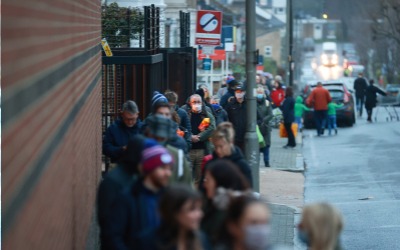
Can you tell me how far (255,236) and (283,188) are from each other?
14301mm

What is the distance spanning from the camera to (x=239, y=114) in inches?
672

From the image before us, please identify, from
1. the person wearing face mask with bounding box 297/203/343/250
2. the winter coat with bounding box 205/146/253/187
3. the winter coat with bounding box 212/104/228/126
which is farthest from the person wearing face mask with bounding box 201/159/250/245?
the winter coat with bounding box 212/104/228/126

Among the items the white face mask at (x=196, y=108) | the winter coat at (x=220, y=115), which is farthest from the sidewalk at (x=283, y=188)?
the white face mask at (x=196, y=108)

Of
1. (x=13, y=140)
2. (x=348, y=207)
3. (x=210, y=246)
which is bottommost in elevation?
(x=348, y=207)

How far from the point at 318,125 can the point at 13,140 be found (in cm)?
2907

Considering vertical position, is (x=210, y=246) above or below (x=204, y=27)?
below

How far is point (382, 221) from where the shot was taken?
15.3 m

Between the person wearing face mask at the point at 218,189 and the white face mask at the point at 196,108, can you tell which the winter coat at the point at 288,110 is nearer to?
the white face mask at the point at 196,108

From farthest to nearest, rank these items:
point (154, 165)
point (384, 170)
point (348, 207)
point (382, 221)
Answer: point (384, 170), point (348, 207), point (382, 221), point (154, 165)

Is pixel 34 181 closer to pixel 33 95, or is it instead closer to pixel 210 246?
pixel 33 95

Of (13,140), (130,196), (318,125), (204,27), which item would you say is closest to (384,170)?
(204,27)

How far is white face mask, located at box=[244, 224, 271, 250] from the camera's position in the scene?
5.36 metres

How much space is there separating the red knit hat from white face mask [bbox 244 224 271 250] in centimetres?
112

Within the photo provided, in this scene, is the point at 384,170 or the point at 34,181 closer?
the point at 34,181
